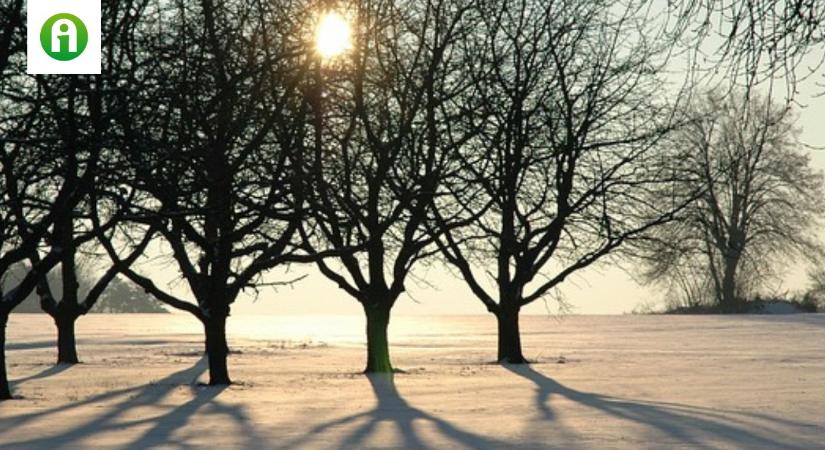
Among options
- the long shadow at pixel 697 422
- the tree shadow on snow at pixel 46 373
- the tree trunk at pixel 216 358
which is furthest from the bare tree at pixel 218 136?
the long shadow at pixel 697 422

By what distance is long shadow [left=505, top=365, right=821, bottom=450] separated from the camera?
13.4 meters

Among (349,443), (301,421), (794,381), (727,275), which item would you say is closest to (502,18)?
(794,381)

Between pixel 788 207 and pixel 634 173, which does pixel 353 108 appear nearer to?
pixel 634 173

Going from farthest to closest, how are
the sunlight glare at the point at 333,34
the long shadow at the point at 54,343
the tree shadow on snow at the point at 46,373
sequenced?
1. the long shadow at the point at 54,343
2. the tree shadow on snow at the point at 46,373
3. the sunlight glare at the point at 333,34

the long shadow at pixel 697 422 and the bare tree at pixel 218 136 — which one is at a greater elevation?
the bare tree at pixel 218 136

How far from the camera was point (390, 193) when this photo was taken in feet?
89.4

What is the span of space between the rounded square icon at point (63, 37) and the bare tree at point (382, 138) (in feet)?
20.5

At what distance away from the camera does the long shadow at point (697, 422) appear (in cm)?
1335

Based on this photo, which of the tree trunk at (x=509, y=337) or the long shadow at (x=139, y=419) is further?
the tree trunk at (x=509, y=337)

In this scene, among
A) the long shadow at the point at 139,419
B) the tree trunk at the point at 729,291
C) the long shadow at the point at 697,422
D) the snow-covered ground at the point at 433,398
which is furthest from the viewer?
the tree trunk at the point at 729,291

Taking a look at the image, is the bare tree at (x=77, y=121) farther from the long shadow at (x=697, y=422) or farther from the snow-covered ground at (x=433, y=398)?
the long shadow at (x=697, y=422)

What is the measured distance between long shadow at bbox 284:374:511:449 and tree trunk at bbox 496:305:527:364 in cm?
1027

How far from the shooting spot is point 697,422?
602 inches

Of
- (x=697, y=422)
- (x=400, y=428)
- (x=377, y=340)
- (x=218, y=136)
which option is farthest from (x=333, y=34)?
(x=697, y=422)
